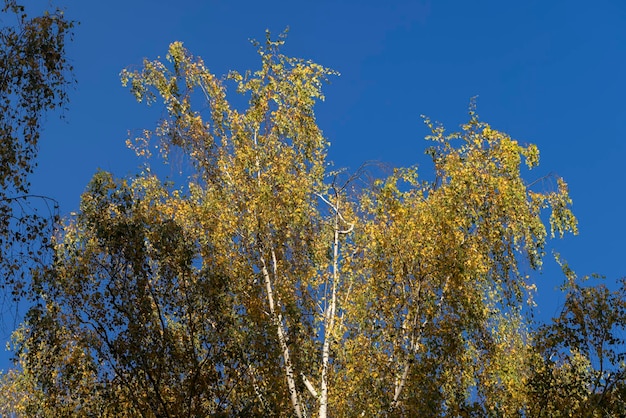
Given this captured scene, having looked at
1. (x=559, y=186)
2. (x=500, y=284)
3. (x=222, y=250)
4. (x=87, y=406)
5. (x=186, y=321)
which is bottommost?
(x=87, y=406)

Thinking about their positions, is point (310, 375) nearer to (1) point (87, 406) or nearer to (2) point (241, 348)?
(2) point (241, 348)

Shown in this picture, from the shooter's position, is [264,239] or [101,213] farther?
[264,239]

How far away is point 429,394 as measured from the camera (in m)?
16.0

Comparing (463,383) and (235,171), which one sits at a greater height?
(235,171)

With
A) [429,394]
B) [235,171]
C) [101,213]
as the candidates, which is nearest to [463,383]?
[429,394]

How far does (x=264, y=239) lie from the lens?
1811 cm

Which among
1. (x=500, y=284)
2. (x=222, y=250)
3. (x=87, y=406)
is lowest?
(x=87, y=406)

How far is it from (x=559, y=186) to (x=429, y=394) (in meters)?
6.72

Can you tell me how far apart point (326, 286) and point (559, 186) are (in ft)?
21.8

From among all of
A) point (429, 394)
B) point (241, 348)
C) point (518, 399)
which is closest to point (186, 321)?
point (241, 348)

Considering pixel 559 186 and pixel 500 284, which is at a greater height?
pixel 559 186

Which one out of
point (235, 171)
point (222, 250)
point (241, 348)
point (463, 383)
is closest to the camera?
point (241, 348)

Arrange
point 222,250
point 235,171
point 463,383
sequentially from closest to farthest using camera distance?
point 463,383, point 222,250, point 235,171

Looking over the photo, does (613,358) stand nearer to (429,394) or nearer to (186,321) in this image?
(429,394)
